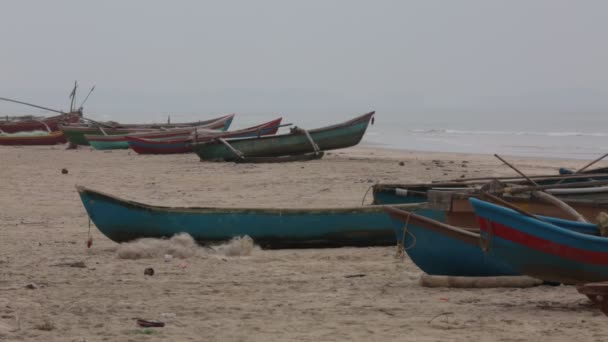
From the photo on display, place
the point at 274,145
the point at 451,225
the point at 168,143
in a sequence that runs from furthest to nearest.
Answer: the point at 168,143, the point at 274,145, the point at 451,225

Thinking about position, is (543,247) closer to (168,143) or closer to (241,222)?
(241,222)

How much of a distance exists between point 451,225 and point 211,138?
14.8 meters

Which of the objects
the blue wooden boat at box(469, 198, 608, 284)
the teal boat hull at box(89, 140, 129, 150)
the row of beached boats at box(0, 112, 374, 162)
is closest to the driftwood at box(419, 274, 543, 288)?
the blue wooden boat at box(469, 198, 608, 284)

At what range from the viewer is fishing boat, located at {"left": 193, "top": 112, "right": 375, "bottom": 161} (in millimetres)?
19109

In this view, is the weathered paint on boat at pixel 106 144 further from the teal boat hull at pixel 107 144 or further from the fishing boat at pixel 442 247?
the fishing boat at pixel 442 247

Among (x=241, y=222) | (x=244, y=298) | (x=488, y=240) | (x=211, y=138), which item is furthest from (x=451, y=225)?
(x=211, y=138)

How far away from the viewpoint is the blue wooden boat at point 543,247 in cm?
561

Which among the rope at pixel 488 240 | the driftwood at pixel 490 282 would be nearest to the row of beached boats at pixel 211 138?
the driftwood at pixel 490 282

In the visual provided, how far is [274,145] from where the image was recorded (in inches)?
753

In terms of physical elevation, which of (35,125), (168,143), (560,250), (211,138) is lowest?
(560,250)

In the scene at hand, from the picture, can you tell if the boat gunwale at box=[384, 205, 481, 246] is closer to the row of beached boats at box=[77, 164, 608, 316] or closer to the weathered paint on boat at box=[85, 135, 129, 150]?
the row of beached boats at box=[77, 164, 608, 316]

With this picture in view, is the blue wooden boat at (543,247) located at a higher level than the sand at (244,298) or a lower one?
higher

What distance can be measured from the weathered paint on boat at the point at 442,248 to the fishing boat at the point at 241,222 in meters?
1.44

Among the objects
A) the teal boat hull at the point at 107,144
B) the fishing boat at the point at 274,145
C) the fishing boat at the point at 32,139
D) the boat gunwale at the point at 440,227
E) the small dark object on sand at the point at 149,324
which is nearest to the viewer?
the small dark object on sand at the point at 149,324
